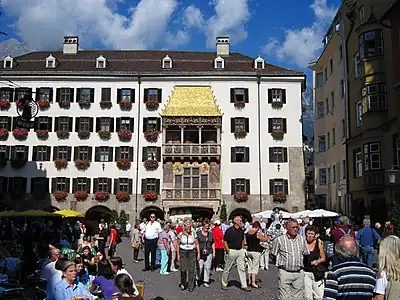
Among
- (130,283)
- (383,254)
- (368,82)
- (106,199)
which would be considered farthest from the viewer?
(106,199)

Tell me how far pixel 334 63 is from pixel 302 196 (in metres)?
12.3

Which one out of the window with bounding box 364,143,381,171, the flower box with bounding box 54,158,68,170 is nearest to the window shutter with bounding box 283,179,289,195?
the window with bounding box 364,143,381,171

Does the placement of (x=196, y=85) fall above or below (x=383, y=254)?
above

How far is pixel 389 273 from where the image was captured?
206 inches

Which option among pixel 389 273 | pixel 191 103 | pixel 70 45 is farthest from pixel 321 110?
pixel 389 273

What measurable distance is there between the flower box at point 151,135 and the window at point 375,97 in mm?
21576

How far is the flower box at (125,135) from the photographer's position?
47219 mm

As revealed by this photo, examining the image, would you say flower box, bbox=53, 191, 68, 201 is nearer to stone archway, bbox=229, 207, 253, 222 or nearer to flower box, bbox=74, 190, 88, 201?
flower box, bbox=74, 190, 88, 201

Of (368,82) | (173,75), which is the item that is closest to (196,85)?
(173,75)

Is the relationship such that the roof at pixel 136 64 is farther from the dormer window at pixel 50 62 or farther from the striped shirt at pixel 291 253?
the striped shirt at pixel 291 253

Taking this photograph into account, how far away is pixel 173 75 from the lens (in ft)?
161

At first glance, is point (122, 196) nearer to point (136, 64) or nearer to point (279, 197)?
point (279, 197)

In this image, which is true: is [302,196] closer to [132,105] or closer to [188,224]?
[132,105]

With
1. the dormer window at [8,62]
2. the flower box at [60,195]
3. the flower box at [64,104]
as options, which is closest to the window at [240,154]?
the flower box at [60,195]
